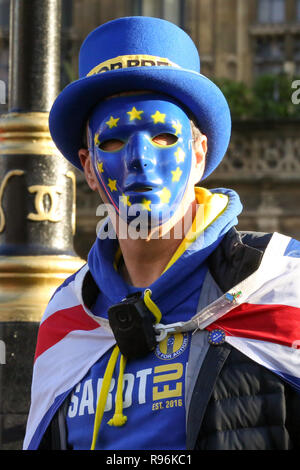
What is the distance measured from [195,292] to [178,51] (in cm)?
82

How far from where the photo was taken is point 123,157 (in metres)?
2.87

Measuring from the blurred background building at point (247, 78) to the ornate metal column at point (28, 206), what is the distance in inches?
406

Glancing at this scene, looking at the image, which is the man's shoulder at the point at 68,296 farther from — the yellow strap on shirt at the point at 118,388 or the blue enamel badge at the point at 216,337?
the blue enamel badge at the point at 216,337

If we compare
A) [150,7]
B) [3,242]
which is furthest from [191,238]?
[150,7]

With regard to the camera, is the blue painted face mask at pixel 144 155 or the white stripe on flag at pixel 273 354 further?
the blue painted face mask at pixel 144 155

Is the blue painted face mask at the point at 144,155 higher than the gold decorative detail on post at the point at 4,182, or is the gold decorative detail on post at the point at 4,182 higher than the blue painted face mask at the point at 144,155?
the blue painted face mask at the point at 144,155

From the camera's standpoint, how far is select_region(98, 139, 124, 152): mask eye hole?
2.92 metres

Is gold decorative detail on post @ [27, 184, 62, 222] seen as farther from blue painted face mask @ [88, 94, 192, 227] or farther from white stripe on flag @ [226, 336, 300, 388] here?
white stripe on flag @ [226, 336, 300, 388]

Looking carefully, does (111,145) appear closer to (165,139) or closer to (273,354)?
(165,139)

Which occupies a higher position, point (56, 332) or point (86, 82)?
point (86, 82)

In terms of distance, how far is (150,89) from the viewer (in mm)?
2891

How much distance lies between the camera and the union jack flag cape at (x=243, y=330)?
262 centimetres

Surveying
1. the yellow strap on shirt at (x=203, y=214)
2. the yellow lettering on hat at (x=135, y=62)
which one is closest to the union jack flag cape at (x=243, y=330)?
the yellow strap on shirt at (x=203, y=214)

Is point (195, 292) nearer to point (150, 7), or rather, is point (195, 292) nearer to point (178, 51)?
point (178, 51)
